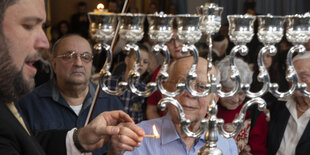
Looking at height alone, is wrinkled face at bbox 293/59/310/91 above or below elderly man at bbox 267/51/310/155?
above

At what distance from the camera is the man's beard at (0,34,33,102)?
148cm

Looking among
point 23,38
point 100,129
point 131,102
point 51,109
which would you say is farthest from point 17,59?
point 131,102

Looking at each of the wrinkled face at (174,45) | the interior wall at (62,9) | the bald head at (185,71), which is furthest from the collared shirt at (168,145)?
the interior wall at (62,9)

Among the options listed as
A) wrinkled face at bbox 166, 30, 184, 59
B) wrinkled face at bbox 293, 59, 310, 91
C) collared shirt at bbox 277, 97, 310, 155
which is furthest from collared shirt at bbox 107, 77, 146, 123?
wrinkled face at bbox 293, 59, 310, 91

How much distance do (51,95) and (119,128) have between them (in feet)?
3.86

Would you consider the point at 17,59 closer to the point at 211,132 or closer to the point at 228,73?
the point at 211,132

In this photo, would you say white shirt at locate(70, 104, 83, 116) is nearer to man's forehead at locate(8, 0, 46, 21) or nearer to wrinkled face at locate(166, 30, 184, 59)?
wrinkled face at locate(166, 30, 184, 59)

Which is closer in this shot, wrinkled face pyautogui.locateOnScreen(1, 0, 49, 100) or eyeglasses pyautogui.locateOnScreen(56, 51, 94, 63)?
wrinkled face pyautogui.locateOnScreen(1, 0, 49, 100)

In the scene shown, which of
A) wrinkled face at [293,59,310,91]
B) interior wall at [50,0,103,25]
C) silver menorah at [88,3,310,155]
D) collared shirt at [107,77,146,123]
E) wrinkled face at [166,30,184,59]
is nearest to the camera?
silver menorah at [88,3,310,155]

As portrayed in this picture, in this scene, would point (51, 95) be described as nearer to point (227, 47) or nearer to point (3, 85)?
point (3, 85)

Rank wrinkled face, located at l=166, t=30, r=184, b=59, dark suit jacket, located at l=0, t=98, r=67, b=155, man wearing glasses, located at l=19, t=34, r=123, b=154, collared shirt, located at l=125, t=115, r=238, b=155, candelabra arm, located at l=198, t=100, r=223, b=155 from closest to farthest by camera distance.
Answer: dark suit jacket, located at l=0, t=98, r=67, b=155
candelabra arm, located at l=198, t=100, r=223, b=155
collared shirt, located at l=125, t=115, r=238, b=155
man wearing glasses, located at l=19, t=34, r=123, b=154
wrinkled face, located at l=166, t=30, r=184, b=59

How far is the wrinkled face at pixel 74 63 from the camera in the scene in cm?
286

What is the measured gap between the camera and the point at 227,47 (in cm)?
432

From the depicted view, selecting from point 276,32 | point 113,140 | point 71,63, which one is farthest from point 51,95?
point 276,32
